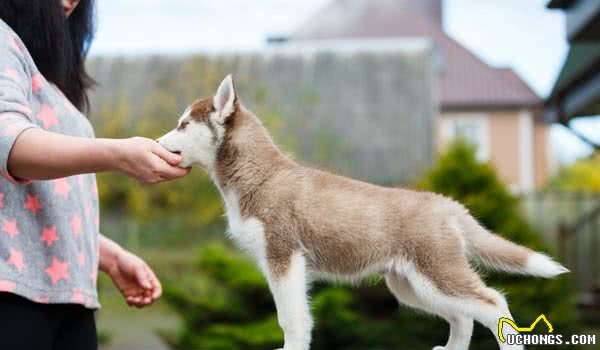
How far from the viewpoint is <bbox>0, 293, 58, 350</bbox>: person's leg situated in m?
1.97

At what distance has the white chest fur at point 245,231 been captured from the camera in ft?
6.18

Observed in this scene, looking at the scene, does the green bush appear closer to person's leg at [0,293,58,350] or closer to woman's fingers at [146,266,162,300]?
woman's fingers at [146,266,162,300]

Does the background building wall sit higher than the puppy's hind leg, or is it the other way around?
the puppy's hind leg

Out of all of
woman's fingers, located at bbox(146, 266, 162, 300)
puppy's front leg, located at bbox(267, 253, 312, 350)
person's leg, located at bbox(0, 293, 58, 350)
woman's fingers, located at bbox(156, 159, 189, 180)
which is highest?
woman's fingers, located at bbox(156, 159, 189, 180)

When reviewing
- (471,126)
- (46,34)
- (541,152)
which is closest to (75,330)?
(46,34)

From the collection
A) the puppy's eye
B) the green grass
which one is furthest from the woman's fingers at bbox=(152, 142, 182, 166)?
the green grass

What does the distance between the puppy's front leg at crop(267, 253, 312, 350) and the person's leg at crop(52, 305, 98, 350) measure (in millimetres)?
733

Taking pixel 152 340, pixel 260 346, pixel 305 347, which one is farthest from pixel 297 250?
pixel 152 340

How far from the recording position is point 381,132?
14195 millimetres

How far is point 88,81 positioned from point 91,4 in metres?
0.27

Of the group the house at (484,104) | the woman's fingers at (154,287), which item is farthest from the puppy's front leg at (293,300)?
the house at (484,104)

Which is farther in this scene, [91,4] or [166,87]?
[166,87]

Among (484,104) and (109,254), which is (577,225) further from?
(484,104)

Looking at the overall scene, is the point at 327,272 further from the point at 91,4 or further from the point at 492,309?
the point at 91,4
